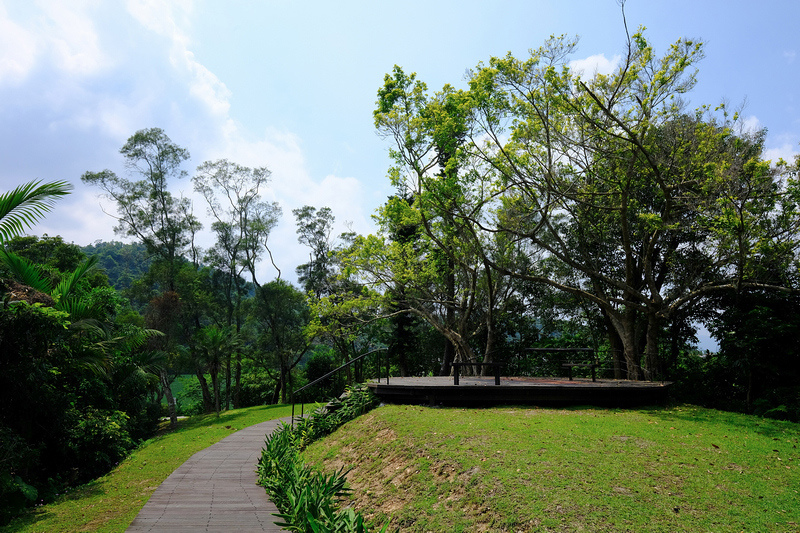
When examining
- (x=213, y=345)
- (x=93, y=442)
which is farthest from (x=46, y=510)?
(x=213, y=345)

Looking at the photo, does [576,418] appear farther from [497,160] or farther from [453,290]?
[453,290]

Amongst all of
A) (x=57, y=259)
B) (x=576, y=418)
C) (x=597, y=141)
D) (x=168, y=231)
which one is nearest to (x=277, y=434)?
(x=576, y=418)

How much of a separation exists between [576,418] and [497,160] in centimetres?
897

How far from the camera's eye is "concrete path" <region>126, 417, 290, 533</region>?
7.23m

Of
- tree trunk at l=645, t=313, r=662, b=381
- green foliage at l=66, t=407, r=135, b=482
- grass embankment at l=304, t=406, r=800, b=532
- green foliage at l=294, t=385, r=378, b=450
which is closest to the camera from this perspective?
grass embankment at l=304, t=406, r=800, b=532

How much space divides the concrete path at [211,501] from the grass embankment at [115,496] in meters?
0.85

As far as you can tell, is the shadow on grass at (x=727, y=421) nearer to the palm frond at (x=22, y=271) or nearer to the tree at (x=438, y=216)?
the tree at (x=438, y=216)

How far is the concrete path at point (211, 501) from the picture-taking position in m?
7.23

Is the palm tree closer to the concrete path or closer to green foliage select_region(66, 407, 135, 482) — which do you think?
green foliage select_region(66, 407, 135, 482)

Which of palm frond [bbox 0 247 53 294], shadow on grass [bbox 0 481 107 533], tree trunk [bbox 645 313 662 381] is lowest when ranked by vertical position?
shadow on grass [bbox 0 481 107 533]

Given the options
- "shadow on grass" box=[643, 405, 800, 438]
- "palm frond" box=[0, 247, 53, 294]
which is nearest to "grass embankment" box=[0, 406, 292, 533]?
"palm frond" box=[0, 247, 53, 294]

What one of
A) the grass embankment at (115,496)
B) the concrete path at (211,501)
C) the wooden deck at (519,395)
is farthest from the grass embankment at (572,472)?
the grass embankment at (115,496)

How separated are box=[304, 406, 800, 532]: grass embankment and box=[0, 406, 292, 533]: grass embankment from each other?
3772mm

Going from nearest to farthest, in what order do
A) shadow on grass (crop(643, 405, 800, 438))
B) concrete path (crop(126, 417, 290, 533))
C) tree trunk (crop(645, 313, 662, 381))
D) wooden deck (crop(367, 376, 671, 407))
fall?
concrete path (crop(126, 417, 290, 533)) < shadow on grass (crop(643, 405, 800, 438)) < wooden deck (crop(367, 376, 671, 407)) < tree trunk (crop(645, 313, 662, 381))
